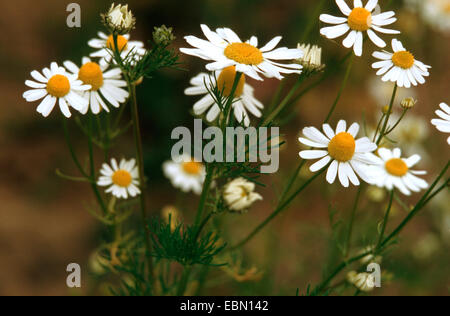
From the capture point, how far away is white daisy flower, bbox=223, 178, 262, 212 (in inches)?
38.4

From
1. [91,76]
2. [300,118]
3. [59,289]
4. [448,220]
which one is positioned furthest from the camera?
[300,118]

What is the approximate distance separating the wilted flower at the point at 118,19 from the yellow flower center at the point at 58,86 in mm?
146

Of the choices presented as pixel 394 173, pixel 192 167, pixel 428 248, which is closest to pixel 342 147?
pixel 394 173

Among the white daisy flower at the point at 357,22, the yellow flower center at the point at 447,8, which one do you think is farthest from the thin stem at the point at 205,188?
the yellow flower center at the point at 447,8

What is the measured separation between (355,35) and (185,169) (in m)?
0.80

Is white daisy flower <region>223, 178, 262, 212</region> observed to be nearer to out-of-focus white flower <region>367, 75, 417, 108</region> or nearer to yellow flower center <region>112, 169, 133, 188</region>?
yellow flower center <region>112, 169, 133, 188</region>

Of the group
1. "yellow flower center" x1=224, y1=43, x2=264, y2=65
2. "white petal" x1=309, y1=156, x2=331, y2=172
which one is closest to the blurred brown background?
"white petal" x1=309, y1=156, x2=331, y2=172

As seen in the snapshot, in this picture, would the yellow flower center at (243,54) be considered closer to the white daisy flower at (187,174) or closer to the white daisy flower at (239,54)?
the white daisy flower at (239,54)

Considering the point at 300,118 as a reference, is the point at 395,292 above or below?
below

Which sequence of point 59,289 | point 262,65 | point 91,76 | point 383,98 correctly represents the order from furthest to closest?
point 383,98 < point 59,289 < point 91,76 < point 262,65

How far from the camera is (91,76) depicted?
98 cm

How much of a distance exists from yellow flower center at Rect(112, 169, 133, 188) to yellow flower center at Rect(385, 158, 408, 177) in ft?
1.85
